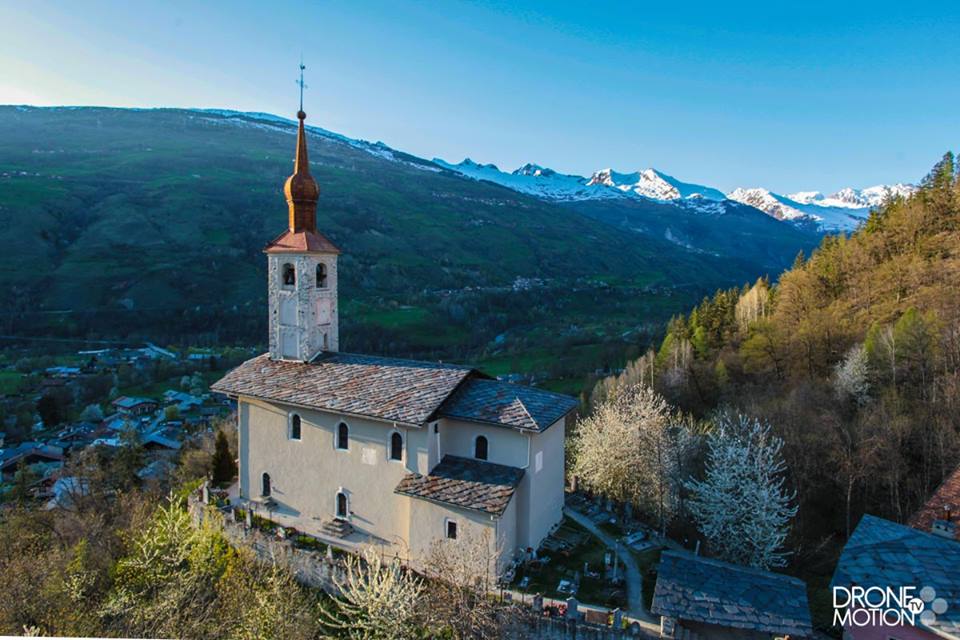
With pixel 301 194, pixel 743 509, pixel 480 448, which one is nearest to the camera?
pixel 743 509

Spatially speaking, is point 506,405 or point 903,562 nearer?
point 903,562

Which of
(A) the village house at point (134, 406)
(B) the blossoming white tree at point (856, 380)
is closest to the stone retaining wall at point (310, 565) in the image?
(B) the blossoming white tree at point (856, 380)

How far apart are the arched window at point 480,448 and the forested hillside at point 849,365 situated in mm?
17107

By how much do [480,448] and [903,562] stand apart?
16.8 meters

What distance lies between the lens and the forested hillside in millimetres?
31484

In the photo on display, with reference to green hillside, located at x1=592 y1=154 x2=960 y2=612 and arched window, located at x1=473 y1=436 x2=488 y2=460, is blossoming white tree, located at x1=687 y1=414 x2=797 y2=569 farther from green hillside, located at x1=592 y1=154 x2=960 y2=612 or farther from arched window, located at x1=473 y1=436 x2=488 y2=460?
arched window, located at x1=473 y1=436 x2=488 y2=460

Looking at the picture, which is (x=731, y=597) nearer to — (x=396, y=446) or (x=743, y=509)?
(x=743, y=509)

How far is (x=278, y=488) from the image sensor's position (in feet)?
99.8

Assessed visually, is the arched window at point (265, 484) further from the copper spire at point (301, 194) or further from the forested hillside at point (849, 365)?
the forested hillside at point (849, 365)

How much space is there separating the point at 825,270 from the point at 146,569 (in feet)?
219

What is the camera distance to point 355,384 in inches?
1122

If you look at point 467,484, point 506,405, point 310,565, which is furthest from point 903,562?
point 310,565

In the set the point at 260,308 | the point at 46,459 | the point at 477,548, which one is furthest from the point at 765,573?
the point at 260,308

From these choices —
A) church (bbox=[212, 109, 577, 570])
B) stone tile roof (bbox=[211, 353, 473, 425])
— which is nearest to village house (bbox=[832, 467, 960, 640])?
church (bbox=[212, 109, 577, 570])
